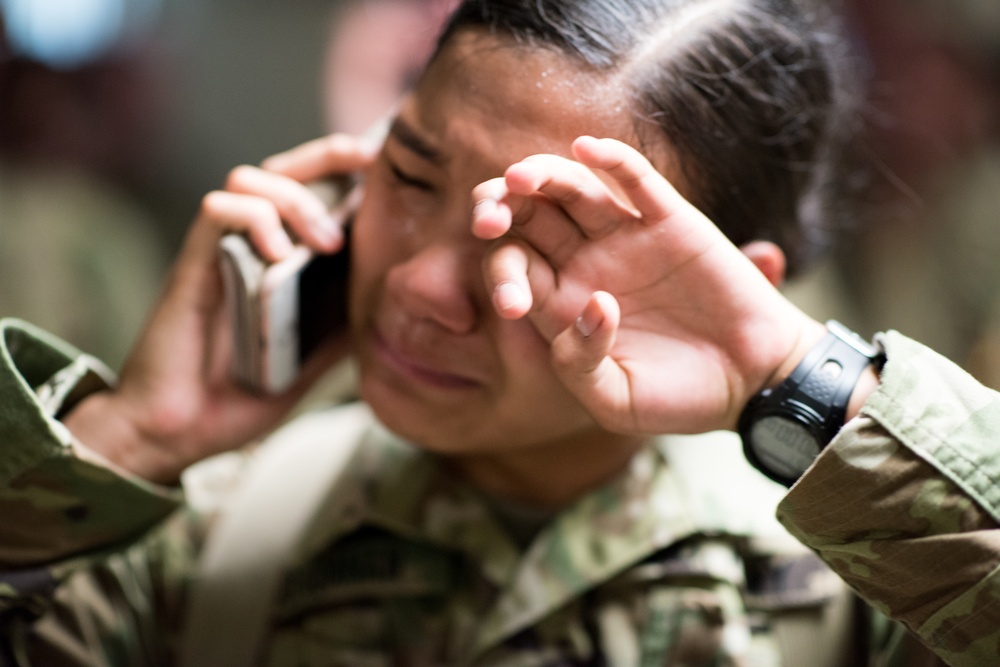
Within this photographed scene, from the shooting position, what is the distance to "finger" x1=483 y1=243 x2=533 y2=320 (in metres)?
0.76

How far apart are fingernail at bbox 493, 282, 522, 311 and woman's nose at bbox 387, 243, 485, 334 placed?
0.47ft

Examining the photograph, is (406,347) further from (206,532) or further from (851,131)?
(851,131)

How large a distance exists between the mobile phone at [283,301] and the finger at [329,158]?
2cm

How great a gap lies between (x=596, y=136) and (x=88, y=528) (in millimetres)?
642

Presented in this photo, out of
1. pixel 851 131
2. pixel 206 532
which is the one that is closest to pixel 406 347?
pixel 206 532

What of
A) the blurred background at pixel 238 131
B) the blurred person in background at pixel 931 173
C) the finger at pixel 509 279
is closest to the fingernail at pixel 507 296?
the finger at pixel 509 279

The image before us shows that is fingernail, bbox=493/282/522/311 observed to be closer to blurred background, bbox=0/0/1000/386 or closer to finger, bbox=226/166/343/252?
finger, bbox=226/166/343/252

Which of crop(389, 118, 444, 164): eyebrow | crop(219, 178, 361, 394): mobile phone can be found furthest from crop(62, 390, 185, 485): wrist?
crop(389, 118, 444, 164): eyebrow

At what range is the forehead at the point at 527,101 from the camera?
0.88 m

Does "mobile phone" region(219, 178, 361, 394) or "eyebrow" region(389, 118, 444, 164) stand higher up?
"eyebrow" region(389, 118, 444, 164)

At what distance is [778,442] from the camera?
86 cm

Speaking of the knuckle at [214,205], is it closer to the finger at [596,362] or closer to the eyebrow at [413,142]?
the eyebrow at [413,142]

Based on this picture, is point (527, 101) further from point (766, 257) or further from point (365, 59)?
point (365, 59)

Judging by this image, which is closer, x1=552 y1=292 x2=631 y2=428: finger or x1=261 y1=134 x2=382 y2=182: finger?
x1=552 y1=292 x2=631 y2=428: finger
